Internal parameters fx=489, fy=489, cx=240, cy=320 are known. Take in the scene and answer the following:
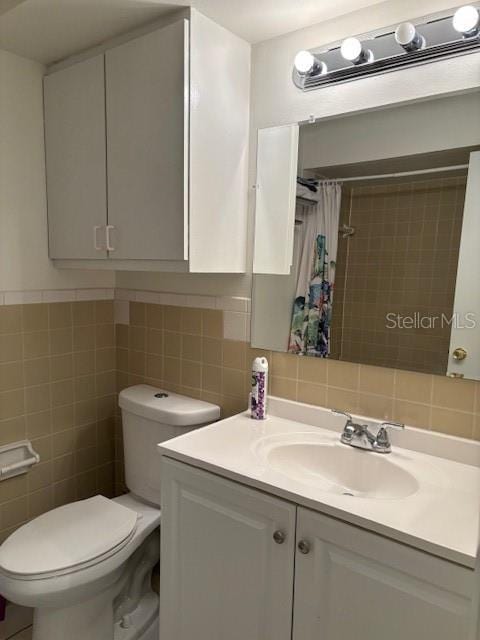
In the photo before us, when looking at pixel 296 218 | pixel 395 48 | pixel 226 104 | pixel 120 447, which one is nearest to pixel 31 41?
pixel 226 104

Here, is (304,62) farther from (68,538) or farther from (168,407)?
(68,538)

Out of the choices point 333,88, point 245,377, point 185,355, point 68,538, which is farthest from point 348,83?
point 68,538

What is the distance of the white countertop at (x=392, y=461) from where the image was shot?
3.28 feet

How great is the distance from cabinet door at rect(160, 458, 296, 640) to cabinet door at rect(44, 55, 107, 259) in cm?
90

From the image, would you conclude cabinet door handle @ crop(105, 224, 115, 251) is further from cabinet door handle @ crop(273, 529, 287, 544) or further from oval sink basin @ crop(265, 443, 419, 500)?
cabinet door handle @ crop(273, 529, 287, 544)

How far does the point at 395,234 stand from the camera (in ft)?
4.69

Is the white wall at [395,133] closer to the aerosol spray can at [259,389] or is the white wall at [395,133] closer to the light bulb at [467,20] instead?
the light bulb at [467,20]

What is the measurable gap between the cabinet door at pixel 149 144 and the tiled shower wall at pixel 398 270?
20.8 inches

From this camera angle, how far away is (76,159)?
179 cm

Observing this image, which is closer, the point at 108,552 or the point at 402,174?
the point at 402,174

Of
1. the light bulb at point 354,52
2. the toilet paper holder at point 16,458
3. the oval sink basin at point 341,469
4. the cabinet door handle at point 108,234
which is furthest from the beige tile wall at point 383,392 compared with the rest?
the toilet paper holder at point 16,458

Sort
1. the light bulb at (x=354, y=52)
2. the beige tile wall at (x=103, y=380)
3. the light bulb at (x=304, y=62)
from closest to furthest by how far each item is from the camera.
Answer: the light bulb at (x=354, y=52), the light bulb at (x=304, y=62), the beige tile wall at (x=103, y=380)

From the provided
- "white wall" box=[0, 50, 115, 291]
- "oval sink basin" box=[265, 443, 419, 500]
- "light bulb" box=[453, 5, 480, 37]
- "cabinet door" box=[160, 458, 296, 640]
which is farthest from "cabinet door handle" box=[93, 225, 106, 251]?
"light bulb" box=[453, 5, 480, 37]

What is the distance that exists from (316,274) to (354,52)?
65 cm
